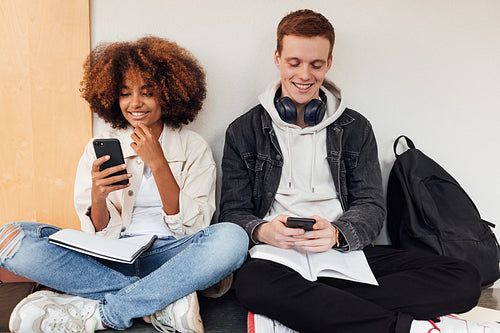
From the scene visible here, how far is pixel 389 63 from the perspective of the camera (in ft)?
7.02

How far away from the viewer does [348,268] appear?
1.49 meters

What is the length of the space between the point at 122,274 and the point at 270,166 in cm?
73

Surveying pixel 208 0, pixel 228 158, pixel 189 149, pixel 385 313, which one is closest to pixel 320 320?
pixel 385 313

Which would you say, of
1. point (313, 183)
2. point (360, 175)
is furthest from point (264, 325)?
point (360, 175)

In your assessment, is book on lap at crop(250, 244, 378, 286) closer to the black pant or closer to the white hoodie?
the black pant

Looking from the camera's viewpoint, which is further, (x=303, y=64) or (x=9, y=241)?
(x=303, y=64)

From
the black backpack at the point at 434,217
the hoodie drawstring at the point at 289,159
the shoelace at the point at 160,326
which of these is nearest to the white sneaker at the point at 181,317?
the shoelace at the point at 160,326

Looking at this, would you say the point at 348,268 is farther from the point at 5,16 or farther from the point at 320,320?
the point at 5,16

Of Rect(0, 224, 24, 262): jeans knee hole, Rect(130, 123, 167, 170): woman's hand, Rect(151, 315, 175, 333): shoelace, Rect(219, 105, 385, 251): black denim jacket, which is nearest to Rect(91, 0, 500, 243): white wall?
Rect(219, 105, 385, 251): black denim jacket

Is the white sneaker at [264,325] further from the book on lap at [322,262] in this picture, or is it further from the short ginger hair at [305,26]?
the short ginger hair at [305,26]

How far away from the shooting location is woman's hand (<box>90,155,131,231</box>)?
161 centimetres

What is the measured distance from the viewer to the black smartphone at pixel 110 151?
5.27 ft

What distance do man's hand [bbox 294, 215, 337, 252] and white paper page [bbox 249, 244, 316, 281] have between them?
0.05 m

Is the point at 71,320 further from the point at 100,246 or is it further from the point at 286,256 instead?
the point at 286,256
